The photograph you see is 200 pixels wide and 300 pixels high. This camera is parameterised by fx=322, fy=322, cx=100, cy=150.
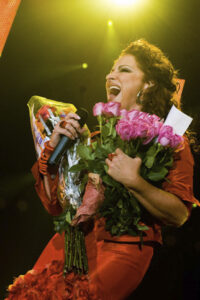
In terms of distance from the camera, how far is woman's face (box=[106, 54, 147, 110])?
1781 millimetres

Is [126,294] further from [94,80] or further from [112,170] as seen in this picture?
[94,80]

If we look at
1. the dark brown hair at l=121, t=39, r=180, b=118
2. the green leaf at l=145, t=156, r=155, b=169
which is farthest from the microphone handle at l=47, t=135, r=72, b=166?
the dark brown hair at l=121, t=39, r=180, b=118

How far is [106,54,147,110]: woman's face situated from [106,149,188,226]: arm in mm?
556

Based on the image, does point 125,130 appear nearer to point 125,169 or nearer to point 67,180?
point 125,169

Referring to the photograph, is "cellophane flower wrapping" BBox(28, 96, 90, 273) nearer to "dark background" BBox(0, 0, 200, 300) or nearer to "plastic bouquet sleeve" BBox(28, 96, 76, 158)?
"plastic bouquet sleeve" BBox(28, 96, 76, 158)

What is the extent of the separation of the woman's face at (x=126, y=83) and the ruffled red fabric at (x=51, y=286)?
922 mm

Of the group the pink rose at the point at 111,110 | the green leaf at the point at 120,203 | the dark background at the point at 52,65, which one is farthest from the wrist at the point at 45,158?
the dark background at the point at 52,65

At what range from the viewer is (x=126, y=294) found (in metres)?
1.38

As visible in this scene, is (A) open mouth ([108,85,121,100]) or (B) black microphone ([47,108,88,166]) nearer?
(B) black microphone ([47,108,88,166])

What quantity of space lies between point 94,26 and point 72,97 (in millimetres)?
660

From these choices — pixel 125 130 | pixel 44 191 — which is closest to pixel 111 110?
pixel 125 130

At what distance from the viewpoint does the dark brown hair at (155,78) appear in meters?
1.82

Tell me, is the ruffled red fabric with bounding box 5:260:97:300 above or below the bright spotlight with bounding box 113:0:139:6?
below

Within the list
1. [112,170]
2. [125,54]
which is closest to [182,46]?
[125,54]
